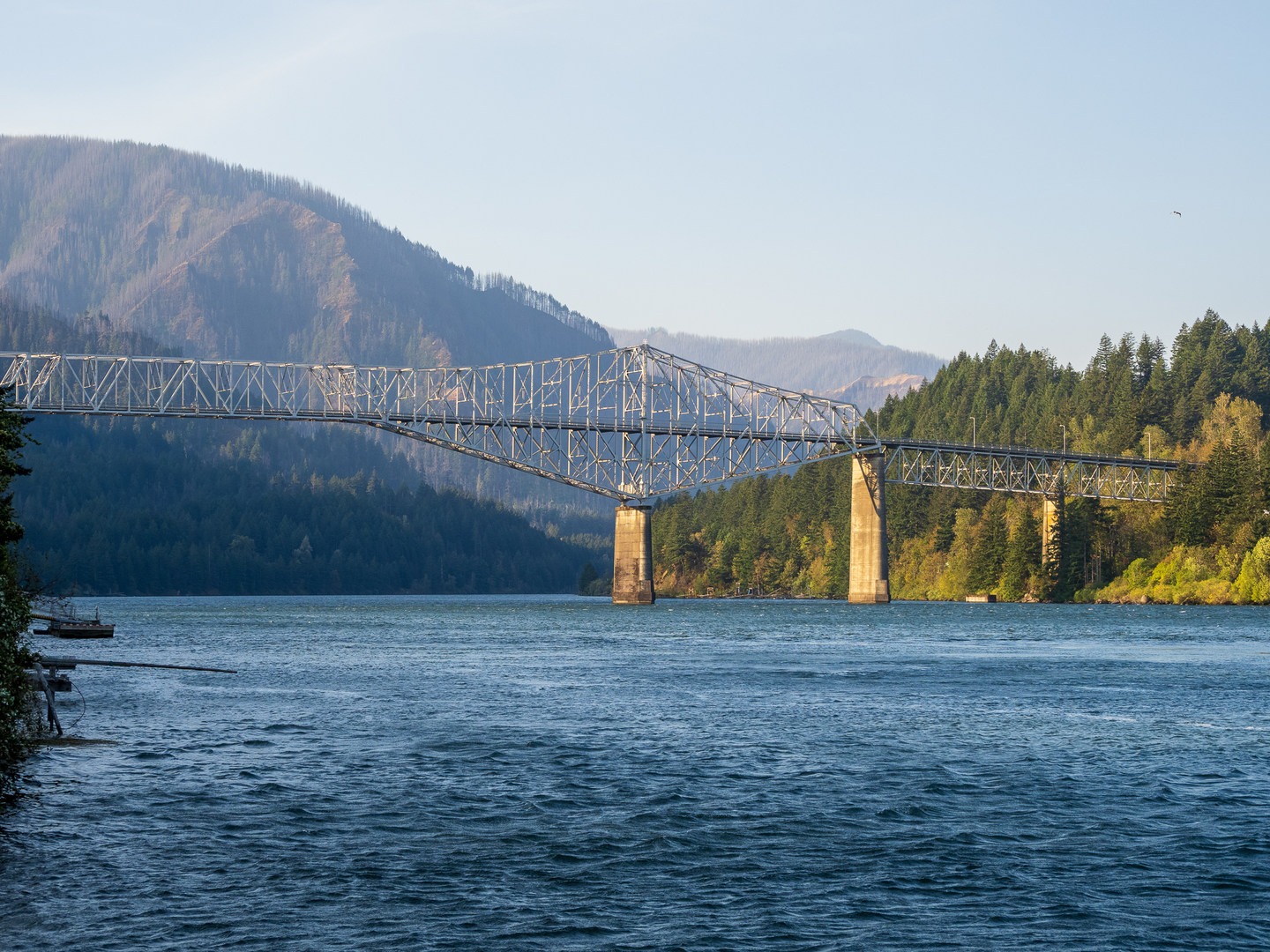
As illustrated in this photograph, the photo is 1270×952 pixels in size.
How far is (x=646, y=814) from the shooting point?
23.9m

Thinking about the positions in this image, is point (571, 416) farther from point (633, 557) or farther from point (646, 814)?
point (646, 814)

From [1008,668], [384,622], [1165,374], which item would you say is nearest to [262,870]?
[1008,668]

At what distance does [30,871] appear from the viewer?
19438 millimetres

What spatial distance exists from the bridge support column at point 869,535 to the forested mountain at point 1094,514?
757 inches

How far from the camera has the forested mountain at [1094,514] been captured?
122875mm

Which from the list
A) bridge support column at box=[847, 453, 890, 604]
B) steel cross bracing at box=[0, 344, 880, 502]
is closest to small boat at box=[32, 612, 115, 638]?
steel cross bracing at box=[0, 344, 880, 502]

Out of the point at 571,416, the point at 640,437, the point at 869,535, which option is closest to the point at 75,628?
the point at 571,416

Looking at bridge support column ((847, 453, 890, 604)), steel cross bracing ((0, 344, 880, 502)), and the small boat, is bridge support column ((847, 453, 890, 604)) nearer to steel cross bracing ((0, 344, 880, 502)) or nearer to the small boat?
steel cross bracing ((0, 344, 880, 502))

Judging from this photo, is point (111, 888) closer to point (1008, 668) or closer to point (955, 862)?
point (955, 862)

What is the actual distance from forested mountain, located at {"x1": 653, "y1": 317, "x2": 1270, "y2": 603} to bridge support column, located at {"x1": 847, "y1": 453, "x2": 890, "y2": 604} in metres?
19.2

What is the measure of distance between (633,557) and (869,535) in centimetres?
1960

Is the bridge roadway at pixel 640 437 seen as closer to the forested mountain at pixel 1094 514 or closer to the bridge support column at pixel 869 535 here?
the bridge support column at pixel 869 535

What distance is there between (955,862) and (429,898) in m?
6.99

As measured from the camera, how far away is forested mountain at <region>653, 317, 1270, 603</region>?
123 meters
